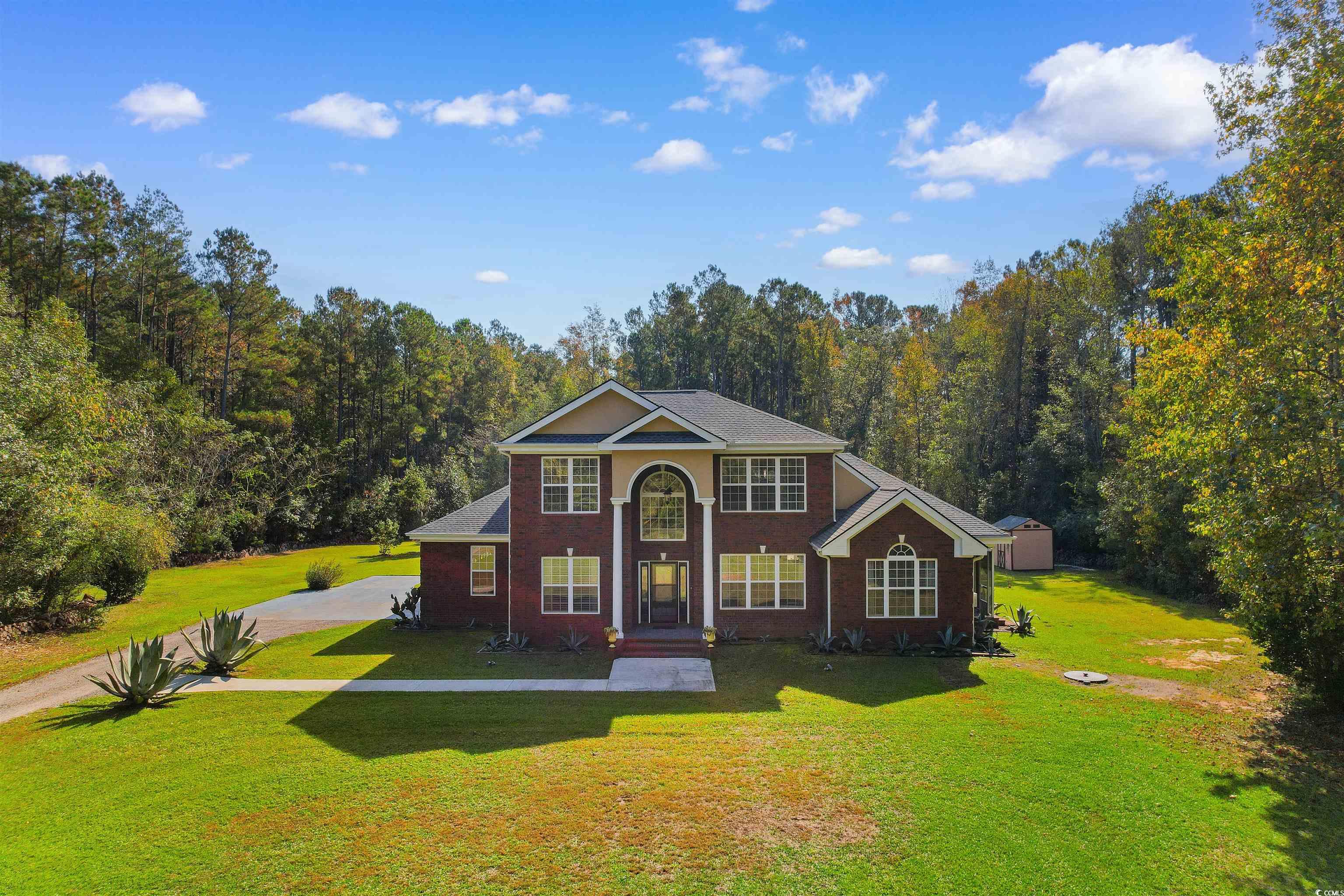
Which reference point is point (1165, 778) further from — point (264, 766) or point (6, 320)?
point (6, 320)

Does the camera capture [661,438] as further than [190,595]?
No

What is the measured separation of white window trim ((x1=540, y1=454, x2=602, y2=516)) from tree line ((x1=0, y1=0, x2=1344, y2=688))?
48.7ft

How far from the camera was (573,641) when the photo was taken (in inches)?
806

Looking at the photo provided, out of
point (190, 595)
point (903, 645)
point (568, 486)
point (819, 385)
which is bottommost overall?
point (190, 595)

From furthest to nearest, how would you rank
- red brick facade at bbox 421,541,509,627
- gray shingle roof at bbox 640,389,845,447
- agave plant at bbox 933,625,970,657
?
red brick facade at bbox 421,541,509,627, gray shingle roof at bbox 640,389,845,447, agave plant at bbox 933,625,970,657

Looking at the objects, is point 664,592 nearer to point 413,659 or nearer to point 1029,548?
point 413,659

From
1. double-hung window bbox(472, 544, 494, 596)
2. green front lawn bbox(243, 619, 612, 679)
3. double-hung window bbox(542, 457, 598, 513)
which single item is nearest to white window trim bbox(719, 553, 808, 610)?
green front lawn bbox(243, 619, 612, 679)

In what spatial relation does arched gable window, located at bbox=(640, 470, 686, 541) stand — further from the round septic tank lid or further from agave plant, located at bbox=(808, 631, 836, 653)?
the round septic tank lid

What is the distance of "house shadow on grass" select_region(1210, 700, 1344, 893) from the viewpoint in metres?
9.36

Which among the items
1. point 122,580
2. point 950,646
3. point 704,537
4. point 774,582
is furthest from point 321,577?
point 950,646

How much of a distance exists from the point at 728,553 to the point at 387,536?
98.0 ft

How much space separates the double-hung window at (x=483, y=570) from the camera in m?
23.6

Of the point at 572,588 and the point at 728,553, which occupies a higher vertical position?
the point at 728,553

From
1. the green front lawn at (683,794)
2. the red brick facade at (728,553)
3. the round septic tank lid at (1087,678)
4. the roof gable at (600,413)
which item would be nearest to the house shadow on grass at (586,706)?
the green front lawn at (683,794)
